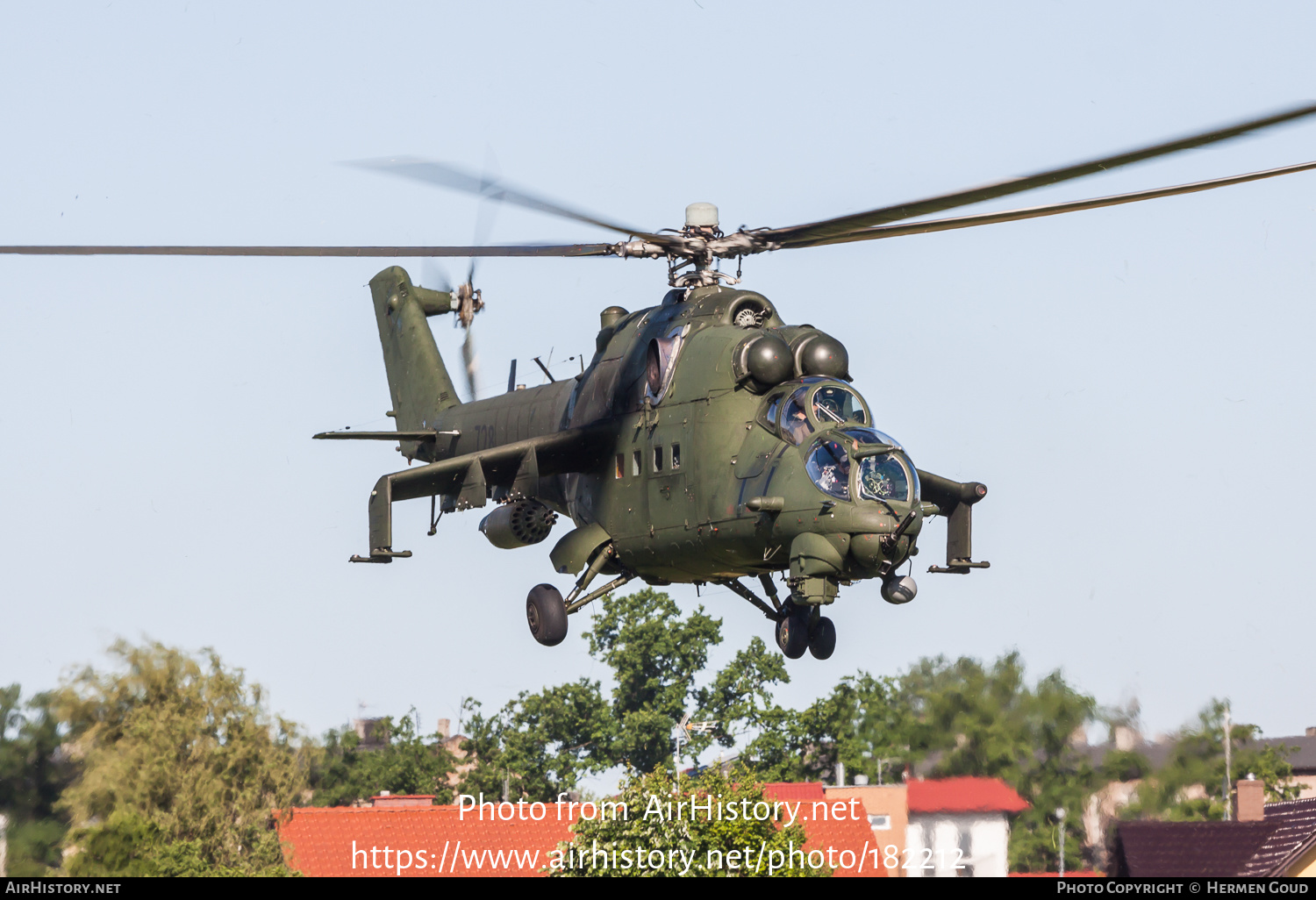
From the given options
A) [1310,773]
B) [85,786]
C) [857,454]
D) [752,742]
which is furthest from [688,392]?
[1310,773]

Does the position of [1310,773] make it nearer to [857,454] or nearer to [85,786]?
[85,786]

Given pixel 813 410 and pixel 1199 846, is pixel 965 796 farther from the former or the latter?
pixel 813 410

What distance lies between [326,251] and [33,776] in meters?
19.9

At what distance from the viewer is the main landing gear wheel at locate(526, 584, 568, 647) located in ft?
79.2

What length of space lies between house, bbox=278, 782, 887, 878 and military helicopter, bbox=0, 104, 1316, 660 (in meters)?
22.7

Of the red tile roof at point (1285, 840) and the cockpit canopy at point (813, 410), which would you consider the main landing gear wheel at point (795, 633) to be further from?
the red tile roof at point (1285, 840)

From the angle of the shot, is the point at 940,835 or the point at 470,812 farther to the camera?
the point at 470,812

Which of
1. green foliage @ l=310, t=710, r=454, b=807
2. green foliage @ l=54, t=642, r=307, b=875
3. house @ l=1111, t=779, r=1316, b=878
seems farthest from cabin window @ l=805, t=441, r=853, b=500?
green foliage @ l=310, t=710, r=454, b=807

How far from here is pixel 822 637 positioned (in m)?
23.7

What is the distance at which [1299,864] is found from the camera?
3375 centimetres

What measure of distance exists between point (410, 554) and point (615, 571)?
2899 mm

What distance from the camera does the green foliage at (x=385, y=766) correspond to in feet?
207

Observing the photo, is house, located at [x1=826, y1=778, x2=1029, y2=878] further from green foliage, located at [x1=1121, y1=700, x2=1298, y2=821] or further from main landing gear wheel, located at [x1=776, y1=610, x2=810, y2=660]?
main landing gear wheel, located at [x1=776, y1=610, x2=810, y2=660]

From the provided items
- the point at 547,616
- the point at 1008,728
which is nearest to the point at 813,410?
the point at 547,616
